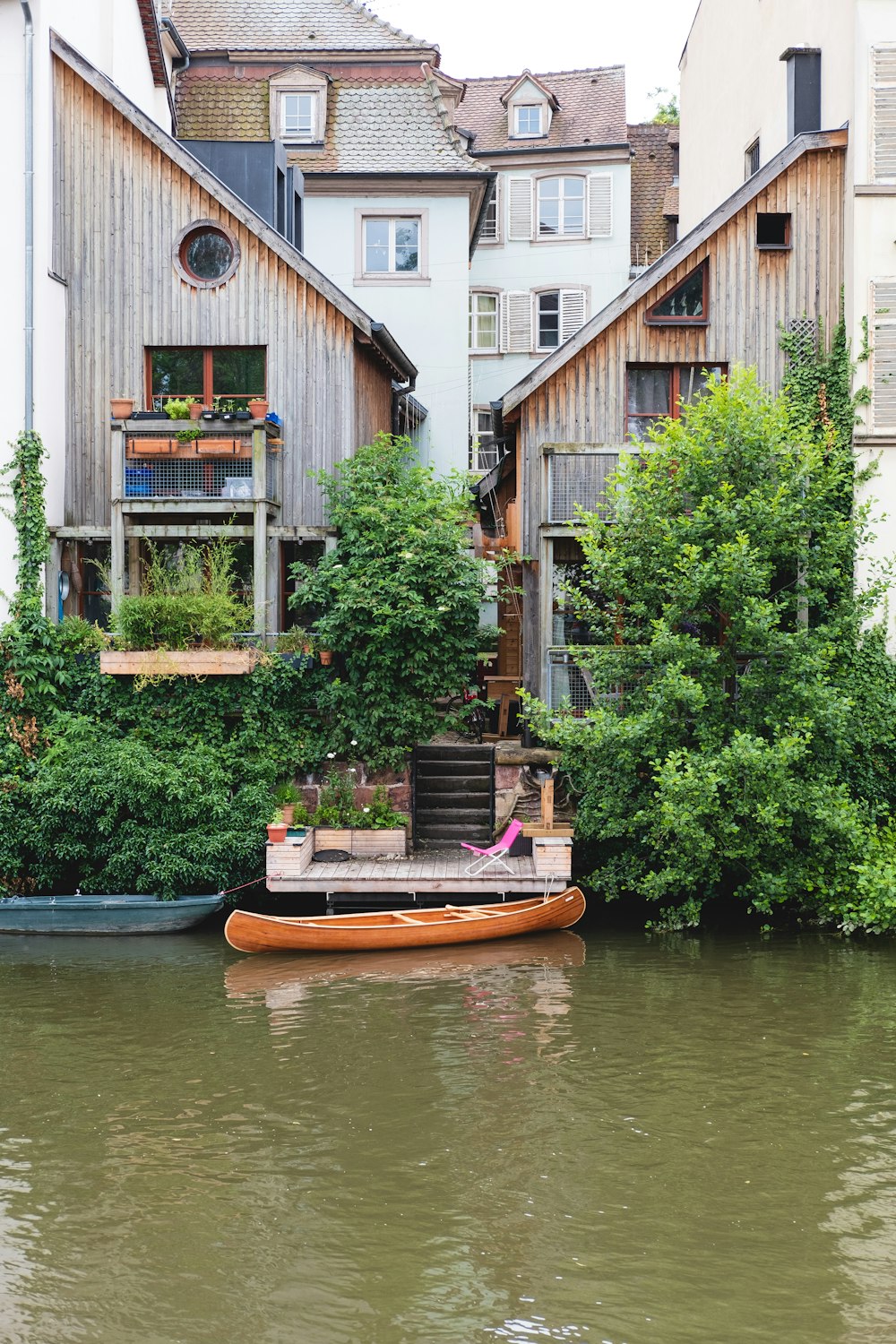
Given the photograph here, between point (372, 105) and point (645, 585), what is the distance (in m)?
15.6

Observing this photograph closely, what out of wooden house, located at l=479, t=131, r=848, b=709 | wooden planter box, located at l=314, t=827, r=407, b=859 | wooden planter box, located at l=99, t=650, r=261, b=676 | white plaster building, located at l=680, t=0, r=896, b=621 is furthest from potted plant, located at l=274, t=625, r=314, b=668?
white plaster building, located at l=680, t=0, r=896, b=621

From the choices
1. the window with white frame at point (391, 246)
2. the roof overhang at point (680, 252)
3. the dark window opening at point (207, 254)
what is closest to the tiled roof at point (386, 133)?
the window with white frame at point (391, 246)

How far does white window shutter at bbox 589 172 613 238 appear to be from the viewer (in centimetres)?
3525

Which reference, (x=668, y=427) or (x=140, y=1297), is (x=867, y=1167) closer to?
(x=140, y=1297)

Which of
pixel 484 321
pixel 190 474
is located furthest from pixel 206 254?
pixel 484 321

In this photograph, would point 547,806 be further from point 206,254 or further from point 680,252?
point 206,254

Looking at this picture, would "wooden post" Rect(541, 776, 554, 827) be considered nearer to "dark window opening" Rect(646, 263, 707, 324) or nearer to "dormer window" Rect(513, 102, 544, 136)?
"dark window opening" Rect(646, 263, 707, 324)

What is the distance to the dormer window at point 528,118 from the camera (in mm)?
36312

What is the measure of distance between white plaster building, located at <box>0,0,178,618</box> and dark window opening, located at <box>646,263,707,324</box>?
9.36 meters

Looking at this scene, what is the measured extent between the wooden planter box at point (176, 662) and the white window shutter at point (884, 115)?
11834mm

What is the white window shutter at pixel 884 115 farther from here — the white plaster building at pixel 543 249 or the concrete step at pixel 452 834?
the white plaster building at pixel 543 249

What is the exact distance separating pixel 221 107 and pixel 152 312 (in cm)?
876

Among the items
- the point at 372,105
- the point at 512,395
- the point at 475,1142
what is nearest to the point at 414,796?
the point at 512,395

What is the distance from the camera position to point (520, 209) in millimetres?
35594
